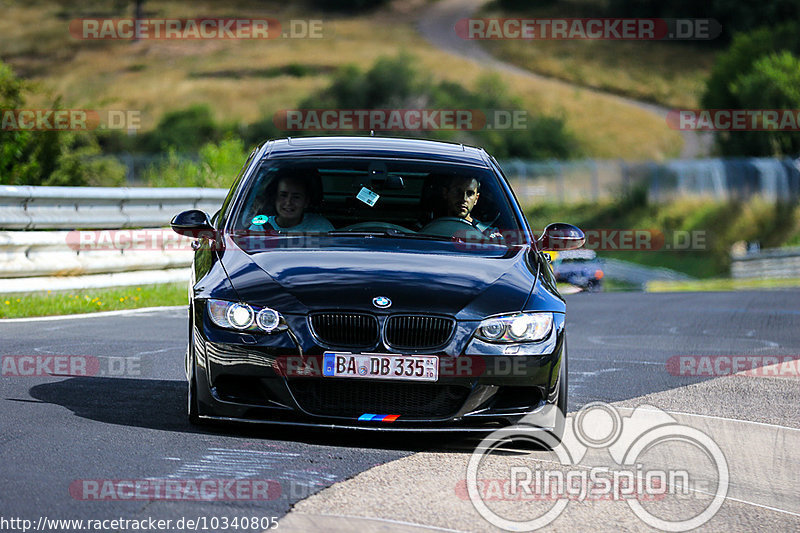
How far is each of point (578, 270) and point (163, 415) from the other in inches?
968

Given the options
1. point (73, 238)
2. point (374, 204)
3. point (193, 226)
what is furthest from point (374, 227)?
point (73, 238)

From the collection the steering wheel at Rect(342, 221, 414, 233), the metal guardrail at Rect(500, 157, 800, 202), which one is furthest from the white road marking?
the metal guardrail at Rect(500, 157, 800, 202)

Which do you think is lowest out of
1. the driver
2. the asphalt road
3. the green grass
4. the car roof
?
the asphalt road

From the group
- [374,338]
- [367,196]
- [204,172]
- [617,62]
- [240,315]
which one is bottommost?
A: [374,338]

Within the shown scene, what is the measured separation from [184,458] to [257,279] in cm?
101

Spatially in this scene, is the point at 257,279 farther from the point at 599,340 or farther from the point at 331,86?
the point at 331,86

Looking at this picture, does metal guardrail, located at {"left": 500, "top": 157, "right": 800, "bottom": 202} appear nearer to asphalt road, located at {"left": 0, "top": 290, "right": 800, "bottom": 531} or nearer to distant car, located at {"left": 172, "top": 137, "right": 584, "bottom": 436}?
asphalt road, located at {"left": 0, "top": 290, "right": 800, "bottom": 531}

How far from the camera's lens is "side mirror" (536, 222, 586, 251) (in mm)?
7711

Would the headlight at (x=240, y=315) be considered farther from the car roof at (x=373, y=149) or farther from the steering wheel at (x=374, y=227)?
the car roof at (x=373, y=149)

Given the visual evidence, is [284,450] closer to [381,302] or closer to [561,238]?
[381,302]

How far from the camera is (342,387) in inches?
248

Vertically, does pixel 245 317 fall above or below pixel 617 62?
below

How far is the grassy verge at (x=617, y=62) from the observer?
96.4 m

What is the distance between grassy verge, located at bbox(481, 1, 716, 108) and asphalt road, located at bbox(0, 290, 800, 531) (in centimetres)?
8564
